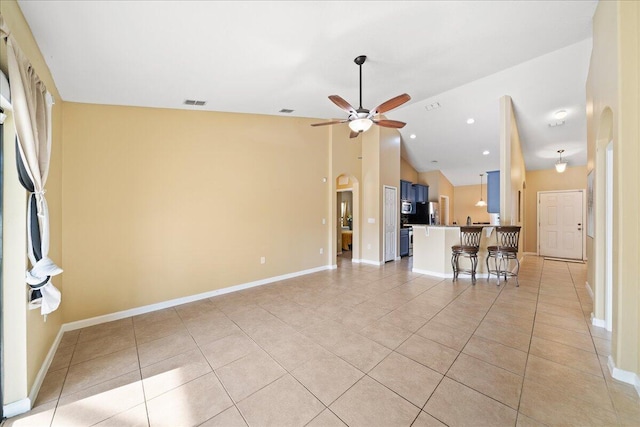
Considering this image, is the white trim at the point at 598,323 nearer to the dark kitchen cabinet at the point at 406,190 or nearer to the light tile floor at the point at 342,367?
the light tile floor at the point at 342,367

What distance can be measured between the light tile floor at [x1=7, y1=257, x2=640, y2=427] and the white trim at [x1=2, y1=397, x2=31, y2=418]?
0.16ft

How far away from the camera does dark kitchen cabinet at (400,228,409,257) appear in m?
7.43

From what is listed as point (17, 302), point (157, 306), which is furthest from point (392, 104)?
point (157, 306)

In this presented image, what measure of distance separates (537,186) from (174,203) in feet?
33.1

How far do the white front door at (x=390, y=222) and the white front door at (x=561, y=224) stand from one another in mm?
4856

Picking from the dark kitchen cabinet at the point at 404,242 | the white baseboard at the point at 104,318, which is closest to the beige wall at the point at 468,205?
the dark kitchen cabinet at the point at 404,242

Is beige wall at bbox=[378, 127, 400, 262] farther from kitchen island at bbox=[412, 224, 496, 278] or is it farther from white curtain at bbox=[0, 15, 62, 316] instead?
white curtain at bbox=[0, 15, 62, 316]

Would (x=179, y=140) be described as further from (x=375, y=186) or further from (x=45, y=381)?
(x=375, y=186)

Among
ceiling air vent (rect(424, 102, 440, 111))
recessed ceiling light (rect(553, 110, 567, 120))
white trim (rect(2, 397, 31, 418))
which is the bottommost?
white trim (rect(2, 397, 31, 418))

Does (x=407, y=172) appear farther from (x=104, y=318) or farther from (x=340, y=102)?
(x=104, y=318)

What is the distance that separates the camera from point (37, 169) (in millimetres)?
1877

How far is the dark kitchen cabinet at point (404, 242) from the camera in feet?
24.4

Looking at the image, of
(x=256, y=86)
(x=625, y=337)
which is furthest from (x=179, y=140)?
(x=625, y=337)

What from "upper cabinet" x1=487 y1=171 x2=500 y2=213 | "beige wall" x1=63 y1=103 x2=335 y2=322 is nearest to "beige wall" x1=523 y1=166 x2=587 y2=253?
"upper cabinet" x1=487 y1=171 x2=500 y2=213
